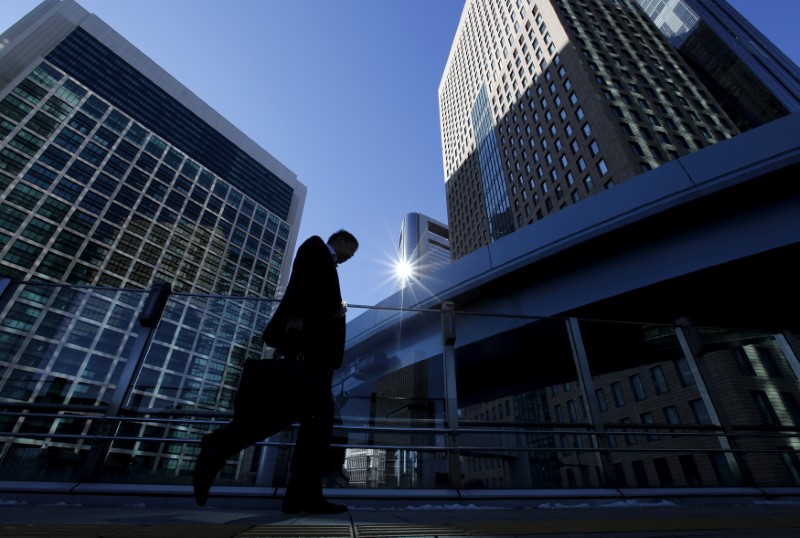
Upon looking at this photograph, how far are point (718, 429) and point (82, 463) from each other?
5771 millimetres

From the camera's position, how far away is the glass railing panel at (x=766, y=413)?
137 inches

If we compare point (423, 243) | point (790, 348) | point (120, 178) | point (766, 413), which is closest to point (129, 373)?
point (766, 413)

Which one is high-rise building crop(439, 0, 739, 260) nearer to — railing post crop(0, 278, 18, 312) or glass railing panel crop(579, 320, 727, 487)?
glass railing panel crop(579, 320, 727, 487)

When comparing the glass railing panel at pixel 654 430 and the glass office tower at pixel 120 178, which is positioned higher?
the glass office tower at pixel 120 178

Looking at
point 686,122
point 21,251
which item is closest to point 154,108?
point 21,251

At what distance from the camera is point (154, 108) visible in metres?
77.6

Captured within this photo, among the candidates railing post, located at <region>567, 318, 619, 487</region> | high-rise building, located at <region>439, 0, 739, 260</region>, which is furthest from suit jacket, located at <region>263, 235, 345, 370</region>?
high-rise building, located at <region>439, 0, 739, 260</region>

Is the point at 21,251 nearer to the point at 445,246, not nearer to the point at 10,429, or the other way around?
the point at 10,429

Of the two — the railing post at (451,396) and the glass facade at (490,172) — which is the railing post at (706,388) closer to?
the railing post at (451,396)

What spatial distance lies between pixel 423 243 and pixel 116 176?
6123cm

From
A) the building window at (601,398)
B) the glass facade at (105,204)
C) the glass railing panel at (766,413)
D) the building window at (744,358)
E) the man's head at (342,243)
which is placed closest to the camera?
the man's head at (342,243)

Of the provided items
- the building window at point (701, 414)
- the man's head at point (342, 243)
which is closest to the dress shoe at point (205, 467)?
the man's head at point (342, 243)

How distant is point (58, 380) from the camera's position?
3348mm

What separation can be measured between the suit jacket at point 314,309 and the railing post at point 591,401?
260 centimetres
